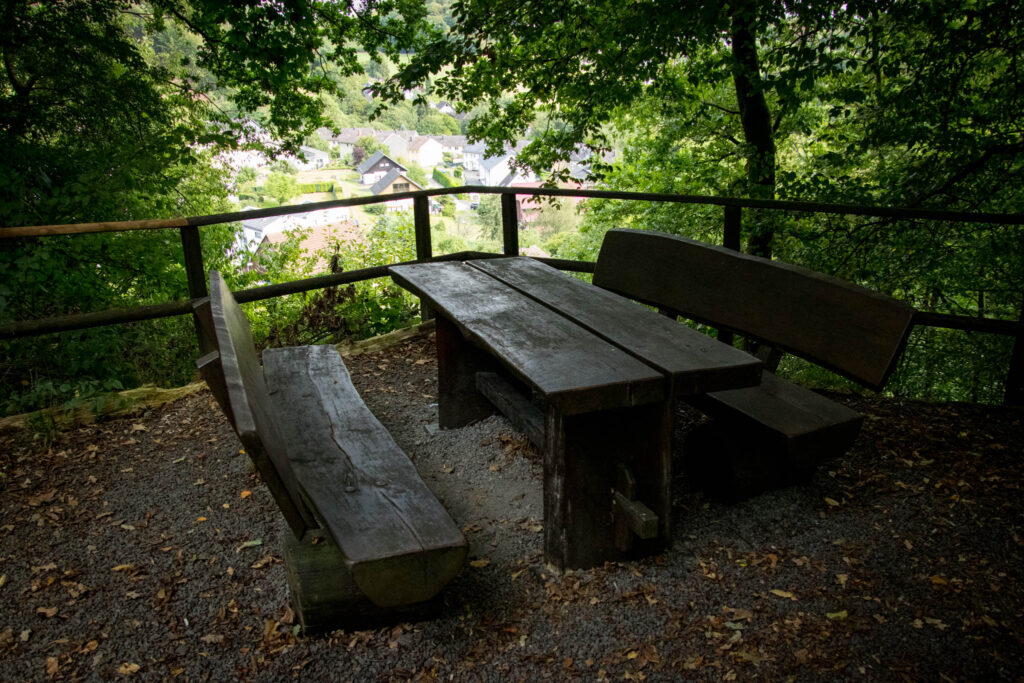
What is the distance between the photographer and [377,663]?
5.93ft

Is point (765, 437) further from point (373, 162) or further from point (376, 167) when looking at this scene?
point (376, 167)

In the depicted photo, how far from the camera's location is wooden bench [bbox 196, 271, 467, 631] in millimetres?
1528

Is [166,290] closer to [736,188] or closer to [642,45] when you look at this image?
[642,45]

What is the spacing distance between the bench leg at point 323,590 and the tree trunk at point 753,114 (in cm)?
395

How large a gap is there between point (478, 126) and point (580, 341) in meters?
5.74

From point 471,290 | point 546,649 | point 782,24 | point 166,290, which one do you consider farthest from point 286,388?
point 782,24

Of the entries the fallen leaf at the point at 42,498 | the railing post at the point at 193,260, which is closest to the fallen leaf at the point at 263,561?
the fallen leaf at the point at 42,498

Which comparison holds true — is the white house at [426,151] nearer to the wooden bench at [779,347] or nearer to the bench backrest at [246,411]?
the wooden bench at [779,347]

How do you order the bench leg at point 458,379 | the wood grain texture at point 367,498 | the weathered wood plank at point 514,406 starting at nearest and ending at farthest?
the wood grain texture at point 367,498 → the weathered wood plank at point 514,406 → the bench leg at point 458,379

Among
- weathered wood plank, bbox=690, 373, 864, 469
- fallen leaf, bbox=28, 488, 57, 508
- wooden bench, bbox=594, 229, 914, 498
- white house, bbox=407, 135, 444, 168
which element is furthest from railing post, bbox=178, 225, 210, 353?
white house, bbox=407, 135, 444, 168

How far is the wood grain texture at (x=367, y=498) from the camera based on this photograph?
5.56 ft

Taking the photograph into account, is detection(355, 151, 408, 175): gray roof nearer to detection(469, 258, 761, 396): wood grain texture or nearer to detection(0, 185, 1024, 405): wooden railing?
detection(0, 185, 1024, 405): wooden railing

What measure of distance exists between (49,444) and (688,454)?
9.90 feet

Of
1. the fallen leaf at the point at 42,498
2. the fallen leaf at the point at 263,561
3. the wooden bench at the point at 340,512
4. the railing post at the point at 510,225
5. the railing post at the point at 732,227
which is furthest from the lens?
the railing post at the point at 510,225
